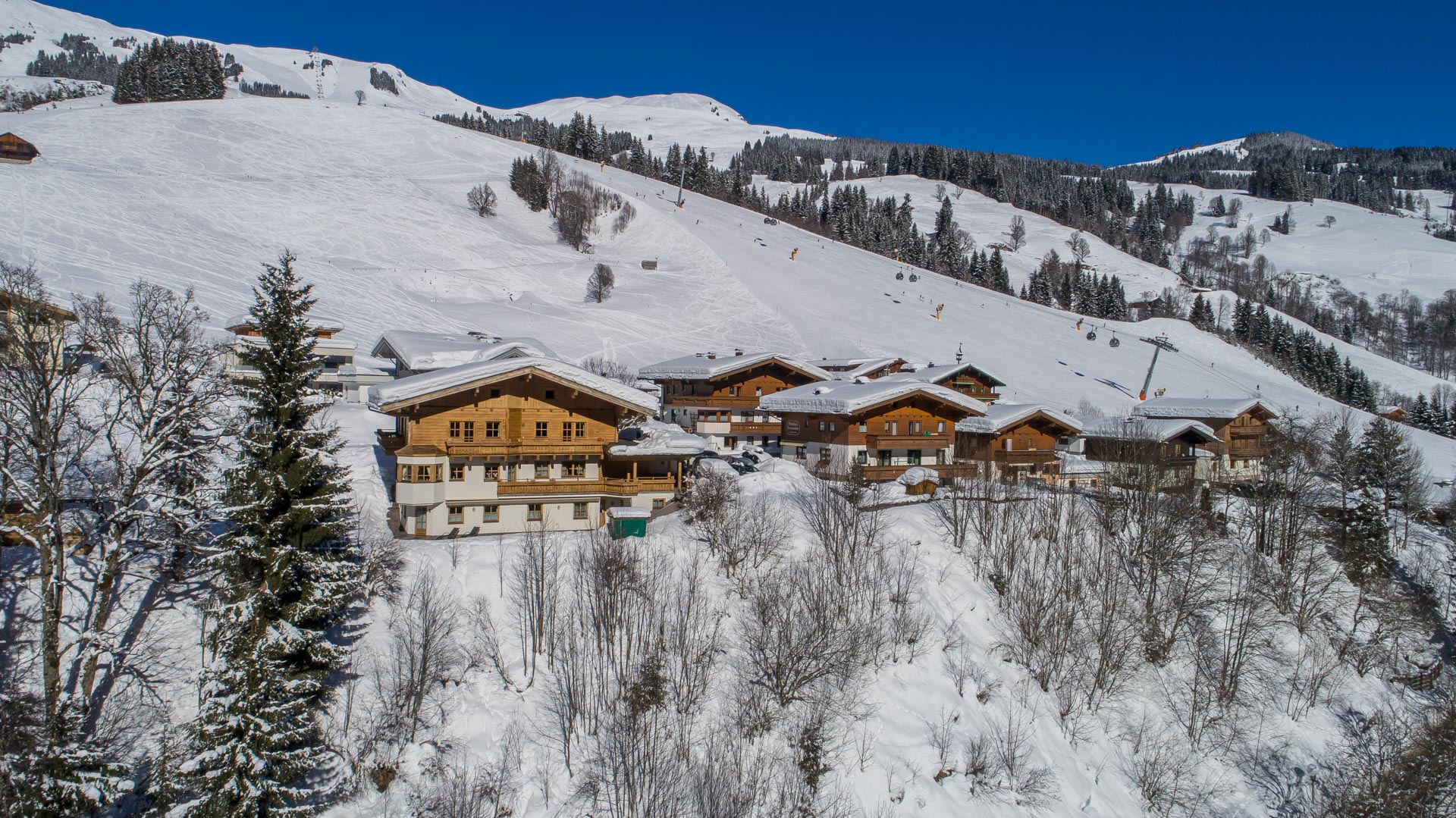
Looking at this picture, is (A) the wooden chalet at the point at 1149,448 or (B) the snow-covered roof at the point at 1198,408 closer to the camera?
(A) the wooden chalet at the point at 1149,448

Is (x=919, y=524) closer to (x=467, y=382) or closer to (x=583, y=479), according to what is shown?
(x=583, y=479)

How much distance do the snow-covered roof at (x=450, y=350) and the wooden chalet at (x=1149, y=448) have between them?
30.6 m

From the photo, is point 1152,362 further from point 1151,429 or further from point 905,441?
point 905,441

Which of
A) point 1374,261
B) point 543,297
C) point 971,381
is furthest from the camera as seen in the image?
point 1374,261

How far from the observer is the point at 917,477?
39.6 m

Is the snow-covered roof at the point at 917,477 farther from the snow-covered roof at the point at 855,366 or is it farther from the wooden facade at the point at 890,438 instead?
the snow-covered roof at the point at 855,366

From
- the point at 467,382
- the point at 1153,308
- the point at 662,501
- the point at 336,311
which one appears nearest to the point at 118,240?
the point at 336,311

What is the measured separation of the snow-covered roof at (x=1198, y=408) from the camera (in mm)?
54888

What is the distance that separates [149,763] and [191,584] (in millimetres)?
5885

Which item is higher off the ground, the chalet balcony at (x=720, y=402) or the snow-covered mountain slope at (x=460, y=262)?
the snow-covered mountain slope at (x=460, y=262)

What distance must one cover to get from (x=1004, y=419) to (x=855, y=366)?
2056 cm

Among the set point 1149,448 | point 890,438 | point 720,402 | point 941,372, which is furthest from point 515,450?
point 941,372

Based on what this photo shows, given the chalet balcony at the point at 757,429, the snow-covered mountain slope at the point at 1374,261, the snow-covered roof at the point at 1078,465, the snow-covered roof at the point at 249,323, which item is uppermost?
the snow-covered mountain slope at the point at 1374,261

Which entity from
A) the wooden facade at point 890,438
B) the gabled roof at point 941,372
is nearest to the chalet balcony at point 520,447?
the wooden facade at point 890,438
